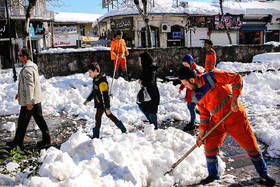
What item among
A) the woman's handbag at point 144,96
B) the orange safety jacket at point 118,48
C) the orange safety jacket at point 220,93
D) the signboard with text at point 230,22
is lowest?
the woman's handbag at point 144,96

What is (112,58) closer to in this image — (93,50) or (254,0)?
(93,50)

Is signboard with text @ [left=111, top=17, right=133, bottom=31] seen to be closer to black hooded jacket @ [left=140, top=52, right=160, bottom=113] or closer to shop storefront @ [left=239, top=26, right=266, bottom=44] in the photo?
shop storefront @ [left=239, top=26, right=266, bottom=44]

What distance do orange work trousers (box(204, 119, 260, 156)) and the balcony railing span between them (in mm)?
23063

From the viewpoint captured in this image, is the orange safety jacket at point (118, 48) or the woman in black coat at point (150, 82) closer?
the woman in black coat at point (150, 82)

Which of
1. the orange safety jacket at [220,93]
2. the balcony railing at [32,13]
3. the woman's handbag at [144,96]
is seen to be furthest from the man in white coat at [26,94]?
the balcony railing at [32,13]

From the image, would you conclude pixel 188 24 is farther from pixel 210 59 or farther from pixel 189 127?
pixel 189 127

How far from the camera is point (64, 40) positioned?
3170 cm

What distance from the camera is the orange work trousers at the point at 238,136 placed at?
10.0 feet

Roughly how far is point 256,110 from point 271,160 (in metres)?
3.34

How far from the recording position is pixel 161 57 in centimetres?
1198

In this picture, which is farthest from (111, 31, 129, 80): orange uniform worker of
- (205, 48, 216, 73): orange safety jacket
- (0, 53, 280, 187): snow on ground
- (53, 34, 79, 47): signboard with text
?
(53, 34, 79, 47): signboard with text

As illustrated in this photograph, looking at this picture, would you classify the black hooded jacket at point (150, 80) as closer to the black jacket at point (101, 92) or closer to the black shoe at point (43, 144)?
the black jacket at point (101, 92)

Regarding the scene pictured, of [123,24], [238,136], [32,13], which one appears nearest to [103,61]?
[238,136]

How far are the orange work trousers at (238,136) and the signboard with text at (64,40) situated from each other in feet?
101
